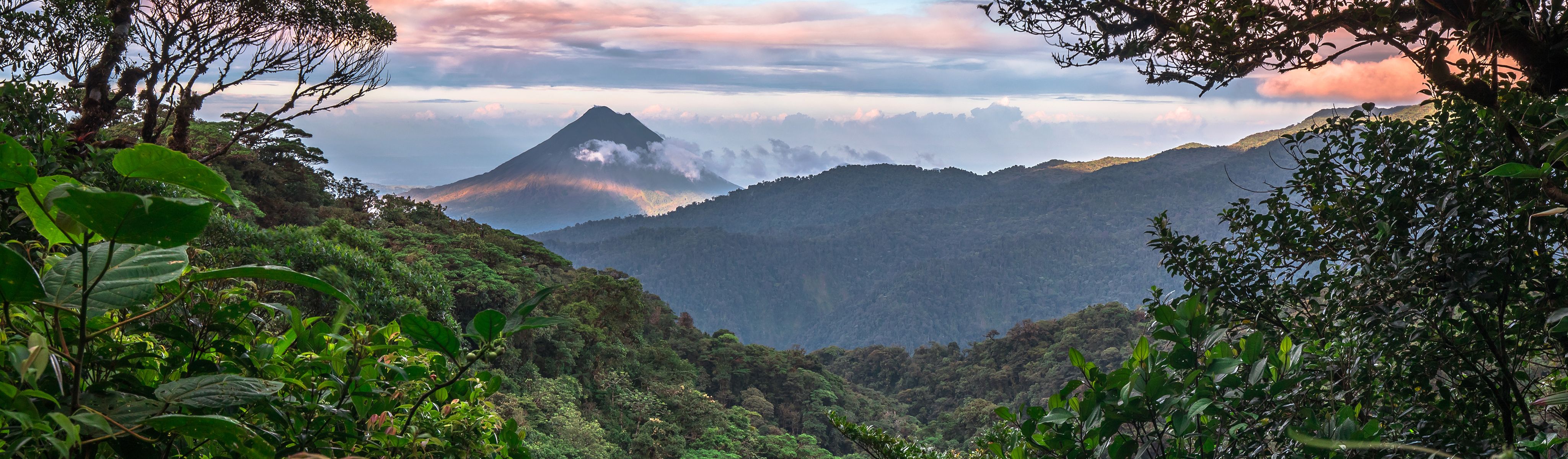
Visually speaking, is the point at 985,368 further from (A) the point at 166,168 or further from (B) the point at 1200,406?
(A) the point at 166,168

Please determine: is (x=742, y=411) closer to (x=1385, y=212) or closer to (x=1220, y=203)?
(x=1385, y=212)

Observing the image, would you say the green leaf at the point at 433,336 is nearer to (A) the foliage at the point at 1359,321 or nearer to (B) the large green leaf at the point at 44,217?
(B) the large green leaf at the point at 44,217

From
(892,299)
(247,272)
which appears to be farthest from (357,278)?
(892,299)

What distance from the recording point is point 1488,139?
1700mm

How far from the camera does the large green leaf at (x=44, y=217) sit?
47cm

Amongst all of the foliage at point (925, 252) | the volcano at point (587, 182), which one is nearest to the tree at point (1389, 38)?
the foliage at point (925, 252)

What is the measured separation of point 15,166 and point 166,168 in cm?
7

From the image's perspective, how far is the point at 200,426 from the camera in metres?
0.48

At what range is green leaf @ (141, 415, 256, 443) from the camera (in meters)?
0.47

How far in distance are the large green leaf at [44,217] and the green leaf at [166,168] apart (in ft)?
0.10

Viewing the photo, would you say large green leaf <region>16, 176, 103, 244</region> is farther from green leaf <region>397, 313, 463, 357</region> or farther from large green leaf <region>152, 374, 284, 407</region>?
green leaf <region>397, 313, 463, 357</region>

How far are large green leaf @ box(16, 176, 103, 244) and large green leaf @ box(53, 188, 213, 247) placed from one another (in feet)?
0.12

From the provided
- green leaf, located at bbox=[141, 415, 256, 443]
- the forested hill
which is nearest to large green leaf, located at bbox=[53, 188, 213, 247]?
green leaf, located at bbox=[141, 415, 256, 443]

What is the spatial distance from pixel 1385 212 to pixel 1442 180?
5.4 inches
